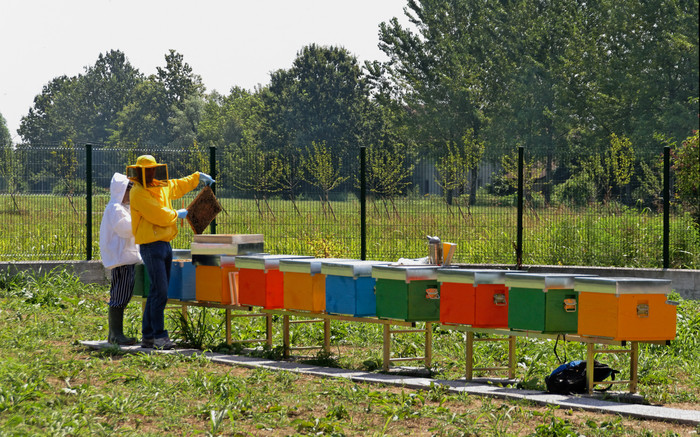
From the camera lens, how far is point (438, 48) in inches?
2525

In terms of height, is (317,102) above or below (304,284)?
above

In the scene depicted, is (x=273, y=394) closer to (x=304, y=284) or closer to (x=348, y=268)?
(x=348, y=268)

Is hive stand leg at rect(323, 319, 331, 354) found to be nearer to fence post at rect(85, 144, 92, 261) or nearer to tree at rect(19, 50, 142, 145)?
fence post at rect(85, 144, 92, 261)

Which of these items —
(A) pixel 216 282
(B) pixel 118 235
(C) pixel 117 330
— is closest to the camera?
(A) pixel 216 282

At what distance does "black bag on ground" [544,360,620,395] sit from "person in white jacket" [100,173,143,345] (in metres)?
5.27

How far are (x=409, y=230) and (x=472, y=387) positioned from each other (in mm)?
7467

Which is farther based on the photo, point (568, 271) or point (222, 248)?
point (568, 271)

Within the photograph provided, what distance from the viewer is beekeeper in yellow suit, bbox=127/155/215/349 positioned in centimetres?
975

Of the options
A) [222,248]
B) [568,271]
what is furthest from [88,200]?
[568,271]

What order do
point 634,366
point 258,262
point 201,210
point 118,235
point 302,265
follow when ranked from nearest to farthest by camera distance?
point 634,366 < point 302,265 < point 258,262 < point 118,235 < point 201,210

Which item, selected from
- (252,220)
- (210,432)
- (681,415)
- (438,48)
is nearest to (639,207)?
(252,220)

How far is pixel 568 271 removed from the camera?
14812 millimetres

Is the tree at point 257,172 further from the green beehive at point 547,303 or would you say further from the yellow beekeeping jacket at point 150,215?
the green beehive at point 547,303

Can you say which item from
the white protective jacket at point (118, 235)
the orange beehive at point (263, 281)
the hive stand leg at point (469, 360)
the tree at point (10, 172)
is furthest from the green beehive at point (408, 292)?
the tree at point (10, 172)
